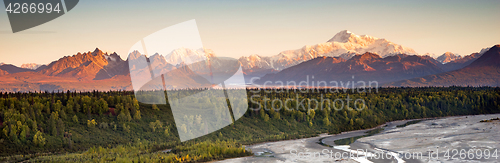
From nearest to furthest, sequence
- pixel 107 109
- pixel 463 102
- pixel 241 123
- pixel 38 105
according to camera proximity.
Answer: pixel 38 105 → pixel 107 109 → pixel 241 123 → pixel 463 102

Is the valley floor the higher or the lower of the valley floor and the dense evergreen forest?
the lower

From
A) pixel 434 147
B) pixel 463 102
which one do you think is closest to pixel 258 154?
pixel 434 147

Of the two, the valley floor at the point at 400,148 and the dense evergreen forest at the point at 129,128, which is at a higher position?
the dense evergreen forest at the point at 129,128

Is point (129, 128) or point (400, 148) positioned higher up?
point (129, 128)

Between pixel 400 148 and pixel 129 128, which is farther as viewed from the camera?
pixel 129 128

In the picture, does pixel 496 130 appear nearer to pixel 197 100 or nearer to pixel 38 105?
pixel 197 100

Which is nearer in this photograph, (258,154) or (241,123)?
(258,154)

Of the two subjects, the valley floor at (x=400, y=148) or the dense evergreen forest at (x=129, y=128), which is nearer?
the valley floor at (x=400, y=148)

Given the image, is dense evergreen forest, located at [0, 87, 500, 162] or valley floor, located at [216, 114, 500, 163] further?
dense evergreen forest, located at [0, 87, 500, 162]
